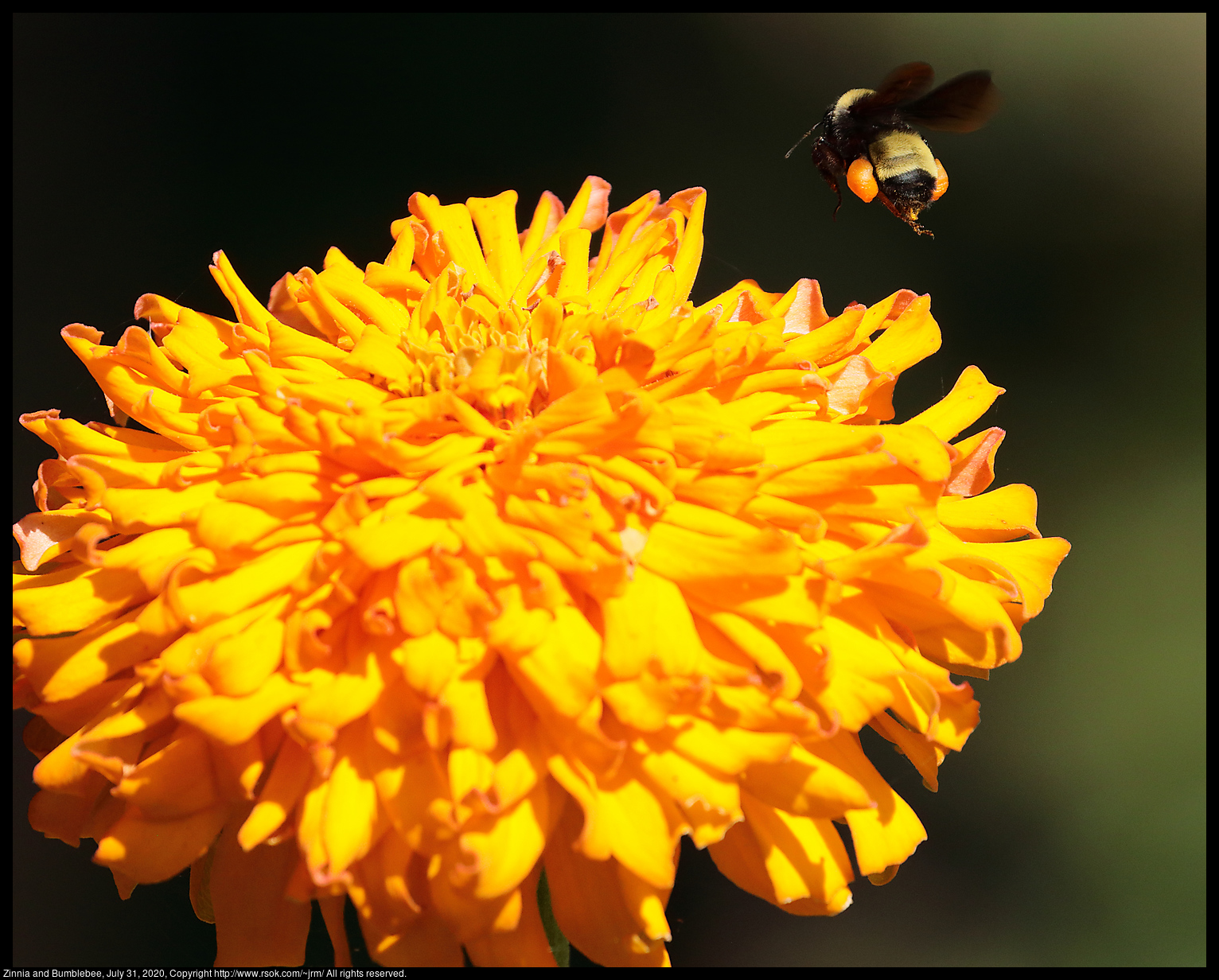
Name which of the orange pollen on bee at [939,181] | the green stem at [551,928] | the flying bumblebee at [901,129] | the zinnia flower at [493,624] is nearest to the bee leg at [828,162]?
the flying bumblebee at [901,129]

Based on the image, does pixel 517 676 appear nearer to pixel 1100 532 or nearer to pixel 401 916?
pixel 401 916

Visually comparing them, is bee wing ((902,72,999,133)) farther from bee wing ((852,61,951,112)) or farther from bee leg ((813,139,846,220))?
bee leg ((813,139,846,220))

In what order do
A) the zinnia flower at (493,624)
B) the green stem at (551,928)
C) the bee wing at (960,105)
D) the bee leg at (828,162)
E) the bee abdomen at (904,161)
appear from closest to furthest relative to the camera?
the zinnia flower at (493,624) < the green stem at (551,928) < the bee wing at (960,105) < the bee abdomen at (904,161) < the bee leg at (828,162)

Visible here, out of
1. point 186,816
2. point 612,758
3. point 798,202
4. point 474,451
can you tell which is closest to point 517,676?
point 612,758

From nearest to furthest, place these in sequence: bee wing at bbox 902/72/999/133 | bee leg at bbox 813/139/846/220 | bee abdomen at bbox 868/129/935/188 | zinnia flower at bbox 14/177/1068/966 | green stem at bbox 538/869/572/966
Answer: zinnia flower at bbox 14/177/1068/966
green stem at bbox 538/869/572/966
bee wing at bbox 902/72/999/133
bee abdomen at bbox 868/129/935/188
bee leg at bbox 813/139/846/220

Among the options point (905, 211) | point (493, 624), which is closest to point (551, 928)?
point (493, 624)

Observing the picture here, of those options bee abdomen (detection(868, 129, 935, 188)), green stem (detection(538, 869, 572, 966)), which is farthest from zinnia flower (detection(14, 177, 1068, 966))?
bee abdomen (detection(868, 129, 935, 188))

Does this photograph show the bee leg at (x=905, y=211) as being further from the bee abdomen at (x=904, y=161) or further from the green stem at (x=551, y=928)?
the green stem at (x=551, y=928)
